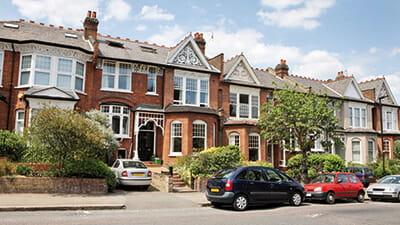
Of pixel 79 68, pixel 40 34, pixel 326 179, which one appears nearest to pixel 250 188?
pixel 326 179

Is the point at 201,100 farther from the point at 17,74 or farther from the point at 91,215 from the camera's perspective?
the point at 91,215

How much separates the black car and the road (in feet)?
1.36

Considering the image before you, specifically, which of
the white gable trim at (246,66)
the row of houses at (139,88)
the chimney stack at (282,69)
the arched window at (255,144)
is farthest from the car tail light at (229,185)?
the chimney stack at (282,69)

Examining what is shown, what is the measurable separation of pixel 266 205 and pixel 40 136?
9.93 metres

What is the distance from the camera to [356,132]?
31.2 meters

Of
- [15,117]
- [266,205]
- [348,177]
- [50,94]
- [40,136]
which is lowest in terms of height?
[266,205]

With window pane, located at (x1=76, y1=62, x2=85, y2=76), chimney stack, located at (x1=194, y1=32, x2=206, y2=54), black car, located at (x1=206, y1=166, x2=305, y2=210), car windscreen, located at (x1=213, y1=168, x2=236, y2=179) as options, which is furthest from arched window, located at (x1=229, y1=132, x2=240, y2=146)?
car windscreen, located at (x1=213, y1=168, x2=236, y2=179)

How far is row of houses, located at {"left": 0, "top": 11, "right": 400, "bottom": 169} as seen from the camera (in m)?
19.7

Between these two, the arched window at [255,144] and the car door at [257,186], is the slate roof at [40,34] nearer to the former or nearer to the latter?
the arched window at [255,144]

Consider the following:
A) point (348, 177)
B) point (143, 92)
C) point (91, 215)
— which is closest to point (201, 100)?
point (143, 92)

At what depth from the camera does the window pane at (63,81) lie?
66.3 feet

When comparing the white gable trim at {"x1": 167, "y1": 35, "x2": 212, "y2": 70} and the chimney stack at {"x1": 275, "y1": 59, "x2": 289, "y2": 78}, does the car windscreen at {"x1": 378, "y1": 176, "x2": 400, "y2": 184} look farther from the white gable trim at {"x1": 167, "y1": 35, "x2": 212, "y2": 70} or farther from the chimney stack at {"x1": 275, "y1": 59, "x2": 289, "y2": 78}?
the chimney stack at {"x1": 275, "y1": 59, "x2": 289, "y2": 78}

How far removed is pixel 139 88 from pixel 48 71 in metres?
5.93

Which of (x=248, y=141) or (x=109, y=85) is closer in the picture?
(x=109, y=85)
